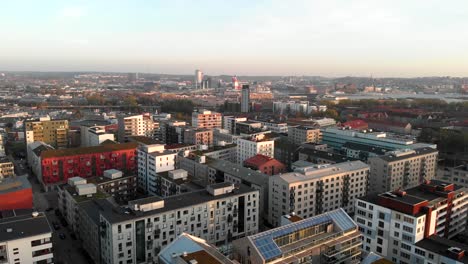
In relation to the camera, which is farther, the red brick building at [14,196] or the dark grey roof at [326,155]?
the dark grey roof at [326,155]

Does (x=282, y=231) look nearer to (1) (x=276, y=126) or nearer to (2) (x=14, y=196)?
(2) (x=14, y=196)

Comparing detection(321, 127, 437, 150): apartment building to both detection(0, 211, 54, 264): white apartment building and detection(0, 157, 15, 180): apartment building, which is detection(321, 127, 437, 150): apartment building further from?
detection(0, 157, 15, 180): apartment building

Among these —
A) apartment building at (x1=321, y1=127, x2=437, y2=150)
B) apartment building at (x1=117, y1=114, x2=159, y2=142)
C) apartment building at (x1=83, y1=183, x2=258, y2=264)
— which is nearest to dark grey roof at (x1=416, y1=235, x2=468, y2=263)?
apartment building at (x1=83, y1=183, x2=258, y2=264)

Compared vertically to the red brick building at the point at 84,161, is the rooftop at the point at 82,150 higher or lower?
higher

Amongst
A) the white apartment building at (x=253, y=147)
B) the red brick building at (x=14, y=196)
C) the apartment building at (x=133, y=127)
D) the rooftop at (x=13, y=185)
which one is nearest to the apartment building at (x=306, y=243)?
the red brick building at (x=14, y=196)

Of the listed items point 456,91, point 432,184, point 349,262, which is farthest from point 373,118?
point 456,91

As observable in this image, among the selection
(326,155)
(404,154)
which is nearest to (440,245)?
(404,154)

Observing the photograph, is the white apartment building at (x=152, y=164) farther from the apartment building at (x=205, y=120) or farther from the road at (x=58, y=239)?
the apartment building at (x=205, y=120)
